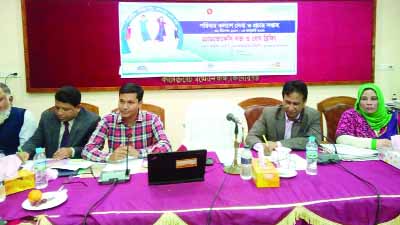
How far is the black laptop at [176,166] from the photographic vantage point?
1553 mm

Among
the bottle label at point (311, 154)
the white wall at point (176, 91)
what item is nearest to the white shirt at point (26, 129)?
the white wall at point (176, 91)

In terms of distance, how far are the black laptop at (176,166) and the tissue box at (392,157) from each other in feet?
3.28

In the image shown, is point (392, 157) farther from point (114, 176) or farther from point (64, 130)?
point (64, 130)

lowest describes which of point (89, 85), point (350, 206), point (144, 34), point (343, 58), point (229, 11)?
point (350, 206)

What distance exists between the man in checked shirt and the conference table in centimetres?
51

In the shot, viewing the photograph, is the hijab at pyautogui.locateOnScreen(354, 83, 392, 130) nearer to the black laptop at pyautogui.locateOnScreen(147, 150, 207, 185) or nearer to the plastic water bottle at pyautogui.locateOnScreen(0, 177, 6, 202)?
the black laptop at pyautogui.locateOnScreen(147, 150, 207, 185)

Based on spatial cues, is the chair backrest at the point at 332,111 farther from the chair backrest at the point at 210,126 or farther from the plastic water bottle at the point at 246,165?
the plastic water bottle at the point at 246,165

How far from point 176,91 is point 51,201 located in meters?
2.14

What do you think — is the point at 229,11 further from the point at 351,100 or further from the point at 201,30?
the point at 351,100

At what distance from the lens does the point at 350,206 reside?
1.41 metres

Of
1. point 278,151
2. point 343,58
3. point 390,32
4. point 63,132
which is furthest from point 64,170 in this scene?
point 390,32

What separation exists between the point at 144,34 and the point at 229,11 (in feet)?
2.80

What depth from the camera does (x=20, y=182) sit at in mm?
1549

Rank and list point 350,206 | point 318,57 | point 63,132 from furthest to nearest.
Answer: point 318,57
point 63,132
point 350,206
